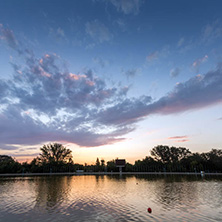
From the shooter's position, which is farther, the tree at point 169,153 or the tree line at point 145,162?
the tree at point 169,153

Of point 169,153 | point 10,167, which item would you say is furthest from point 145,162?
point 10,167

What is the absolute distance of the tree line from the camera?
303 ft

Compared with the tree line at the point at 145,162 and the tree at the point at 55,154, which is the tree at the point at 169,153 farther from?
the tree at the point at 55,154

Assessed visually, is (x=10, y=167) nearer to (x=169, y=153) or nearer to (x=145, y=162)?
(x=145, y=162)

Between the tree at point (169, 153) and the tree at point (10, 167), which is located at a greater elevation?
the tree at point (169, 153)

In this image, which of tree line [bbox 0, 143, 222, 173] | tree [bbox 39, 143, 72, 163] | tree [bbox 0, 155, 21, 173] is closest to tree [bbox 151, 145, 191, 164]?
tree line [bbox 0, 143, 222, 173]

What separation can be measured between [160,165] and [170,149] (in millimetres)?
15532

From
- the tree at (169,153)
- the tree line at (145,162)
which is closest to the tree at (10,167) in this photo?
the tree line at (145,162)

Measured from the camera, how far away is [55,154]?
366 feet

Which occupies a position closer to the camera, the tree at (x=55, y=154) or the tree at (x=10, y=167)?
the tree at (x=10, y=167)

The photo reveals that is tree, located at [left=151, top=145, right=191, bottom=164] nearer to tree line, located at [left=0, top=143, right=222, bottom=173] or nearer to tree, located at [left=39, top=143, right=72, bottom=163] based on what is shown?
tree line, located at [left=0, top=143, right=222, bottom=173]

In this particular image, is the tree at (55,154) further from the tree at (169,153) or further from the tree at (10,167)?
the tree at (169,153)

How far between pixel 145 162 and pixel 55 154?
61311 mm

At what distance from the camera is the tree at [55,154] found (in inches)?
4194
